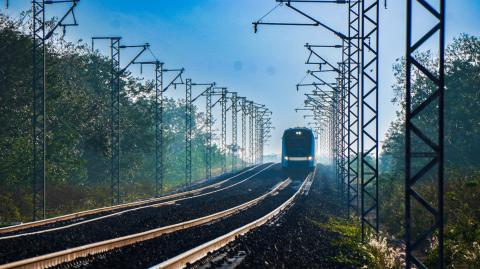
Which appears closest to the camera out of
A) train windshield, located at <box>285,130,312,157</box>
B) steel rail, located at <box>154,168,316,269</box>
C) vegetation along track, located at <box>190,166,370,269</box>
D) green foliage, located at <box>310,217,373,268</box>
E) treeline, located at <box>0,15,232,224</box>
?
steel rail, located at <box>154,168,316,269</box>

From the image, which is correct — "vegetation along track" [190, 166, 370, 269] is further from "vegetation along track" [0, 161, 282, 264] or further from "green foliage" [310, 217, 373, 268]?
"vegetation along track" [0, 161, 282, 264]

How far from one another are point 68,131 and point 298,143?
18.5m

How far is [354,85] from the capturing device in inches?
1201

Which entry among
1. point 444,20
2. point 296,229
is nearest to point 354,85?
point 296,229

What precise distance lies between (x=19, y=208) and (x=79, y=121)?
62.8ft

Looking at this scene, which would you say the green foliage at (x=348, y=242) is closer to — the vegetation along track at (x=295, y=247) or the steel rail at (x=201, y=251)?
the vegetation along track at (x=295, y=247)

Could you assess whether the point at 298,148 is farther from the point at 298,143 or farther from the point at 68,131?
the point at 68,131

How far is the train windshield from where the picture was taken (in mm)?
53969

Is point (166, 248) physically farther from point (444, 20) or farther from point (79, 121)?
point (79, 121)

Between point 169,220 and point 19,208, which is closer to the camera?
point 169,220

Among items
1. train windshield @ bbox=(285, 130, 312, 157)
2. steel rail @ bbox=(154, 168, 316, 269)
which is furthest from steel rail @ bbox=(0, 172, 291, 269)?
train windshield @ bbox=(285, 130, 312, 157)

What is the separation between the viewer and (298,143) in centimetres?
5434

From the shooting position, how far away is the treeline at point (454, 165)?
59.5 ft

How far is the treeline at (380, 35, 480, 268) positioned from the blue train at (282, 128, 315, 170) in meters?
6.95
